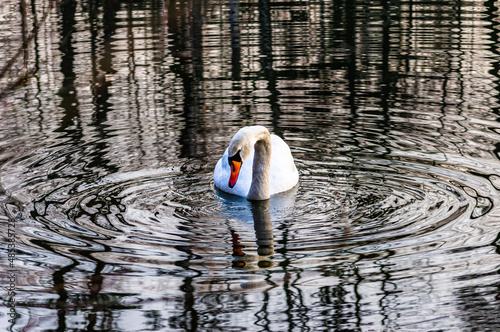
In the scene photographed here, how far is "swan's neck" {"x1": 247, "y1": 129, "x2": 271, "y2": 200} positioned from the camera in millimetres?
8852

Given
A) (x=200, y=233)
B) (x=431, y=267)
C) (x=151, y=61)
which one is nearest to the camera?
(x=431, y=267)

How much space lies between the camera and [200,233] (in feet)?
24.4

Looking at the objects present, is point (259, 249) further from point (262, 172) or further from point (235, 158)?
point (262, 172)

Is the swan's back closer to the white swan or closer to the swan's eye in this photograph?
the white swan

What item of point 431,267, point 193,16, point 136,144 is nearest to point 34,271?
point 431,267

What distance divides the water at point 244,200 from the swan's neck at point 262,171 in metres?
0.15

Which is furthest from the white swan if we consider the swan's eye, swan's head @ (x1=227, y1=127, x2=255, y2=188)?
the swan's eye

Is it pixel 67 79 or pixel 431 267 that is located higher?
pixel 67 79

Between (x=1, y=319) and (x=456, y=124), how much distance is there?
24.3ft

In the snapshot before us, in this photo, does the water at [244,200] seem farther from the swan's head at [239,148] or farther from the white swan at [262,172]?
the swan's head at [239,148]

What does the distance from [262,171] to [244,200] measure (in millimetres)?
415

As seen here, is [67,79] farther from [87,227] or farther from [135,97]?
[87,227]

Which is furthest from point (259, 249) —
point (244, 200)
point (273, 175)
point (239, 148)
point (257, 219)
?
point (273, 175)

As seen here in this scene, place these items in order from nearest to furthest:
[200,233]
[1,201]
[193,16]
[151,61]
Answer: [200,233] → [1,201] → [151,61] → [193,16]
